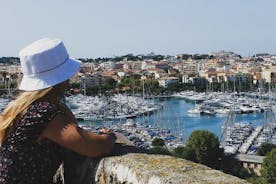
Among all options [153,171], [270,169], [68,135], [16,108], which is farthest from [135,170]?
[270,169]

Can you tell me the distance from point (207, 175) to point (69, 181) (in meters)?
0.42

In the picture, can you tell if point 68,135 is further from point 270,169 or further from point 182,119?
point 182,119

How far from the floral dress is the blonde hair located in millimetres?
19

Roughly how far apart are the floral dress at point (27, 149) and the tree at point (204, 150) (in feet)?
49.5

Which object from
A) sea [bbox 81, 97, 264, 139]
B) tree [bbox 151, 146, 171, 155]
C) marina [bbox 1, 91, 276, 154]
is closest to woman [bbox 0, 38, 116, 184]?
tree [bbox 151, 146, 171, 155]

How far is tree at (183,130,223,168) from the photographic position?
53.1 feet

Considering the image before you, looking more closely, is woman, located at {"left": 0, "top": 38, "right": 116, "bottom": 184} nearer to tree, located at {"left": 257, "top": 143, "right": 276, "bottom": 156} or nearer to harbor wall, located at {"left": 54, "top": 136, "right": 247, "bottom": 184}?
harbor wall, located at {"left": 54, "top": 136, "right": 247, "bottom": 184}

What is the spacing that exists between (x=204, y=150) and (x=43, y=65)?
15.3 m

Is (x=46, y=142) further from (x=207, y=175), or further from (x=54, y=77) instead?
(x=207, y=175)

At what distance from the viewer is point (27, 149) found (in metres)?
1.20

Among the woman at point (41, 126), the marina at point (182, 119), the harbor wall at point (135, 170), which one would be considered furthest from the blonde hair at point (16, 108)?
the marina at point (182, 119)

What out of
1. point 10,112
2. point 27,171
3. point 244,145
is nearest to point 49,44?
point 10,112

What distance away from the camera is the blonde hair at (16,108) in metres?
1.23

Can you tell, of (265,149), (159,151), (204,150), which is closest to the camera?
(159,151)
